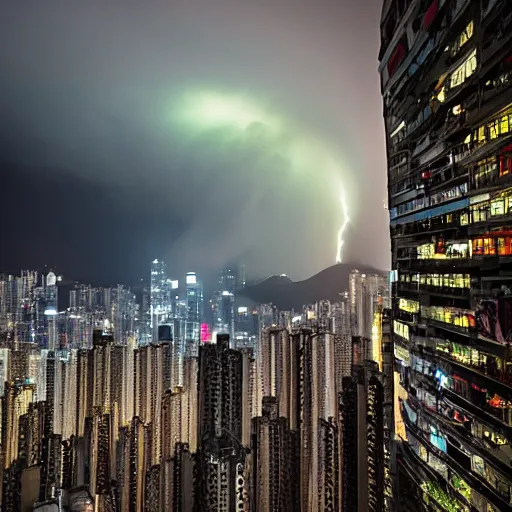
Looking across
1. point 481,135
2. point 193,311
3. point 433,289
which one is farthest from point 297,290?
point 481,135

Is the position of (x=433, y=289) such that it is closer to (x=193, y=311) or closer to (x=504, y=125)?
(x=504, y=125)

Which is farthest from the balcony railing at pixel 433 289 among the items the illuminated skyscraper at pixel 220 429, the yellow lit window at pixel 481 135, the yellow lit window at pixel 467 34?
the illuminated skyscraper at pixel 220 429

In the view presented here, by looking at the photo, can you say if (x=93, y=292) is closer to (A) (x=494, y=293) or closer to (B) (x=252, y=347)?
(B) (x=252, y=347)

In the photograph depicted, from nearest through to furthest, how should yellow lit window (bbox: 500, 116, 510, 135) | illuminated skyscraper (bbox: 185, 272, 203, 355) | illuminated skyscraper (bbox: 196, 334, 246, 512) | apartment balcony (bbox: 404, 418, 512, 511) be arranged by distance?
yellow lit window (bbox: 500, 116, 510, 135) < apartment balcony (bbox: 404, 418, 512, 511) < illuminated skyscraper (bbox: 196, 334, 246, 512) < illuminated skyscraper (bbox: 185, 272, 203, 355)

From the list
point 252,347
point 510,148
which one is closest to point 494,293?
point 510,148

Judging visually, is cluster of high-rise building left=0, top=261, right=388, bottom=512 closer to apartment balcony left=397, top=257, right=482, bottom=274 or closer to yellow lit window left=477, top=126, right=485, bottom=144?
apartment balcony left=397, top=257, right=482, bottom=274

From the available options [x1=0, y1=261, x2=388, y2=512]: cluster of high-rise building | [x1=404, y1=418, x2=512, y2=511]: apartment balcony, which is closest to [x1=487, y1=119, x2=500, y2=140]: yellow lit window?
[x1=404, y1=418, x2=512, y2=511]: apartment balcony
